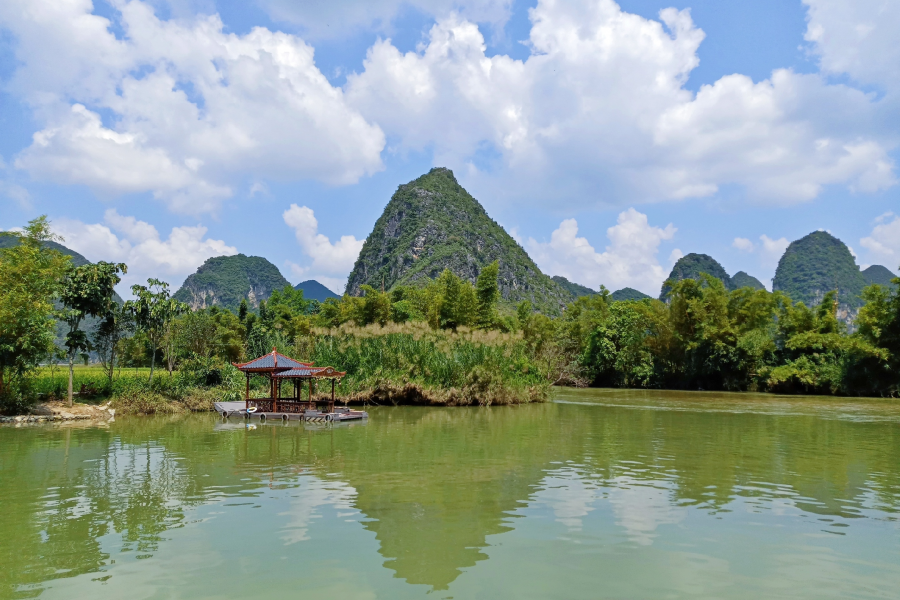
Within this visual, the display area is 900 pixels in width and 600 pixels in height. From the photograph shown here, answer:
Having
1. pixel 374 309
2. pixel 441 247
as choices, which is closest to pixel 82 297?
pixel 374 309

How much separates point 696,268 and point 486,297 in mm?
99364

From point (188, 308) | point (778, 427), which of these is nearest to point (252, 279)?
point (188, 308)

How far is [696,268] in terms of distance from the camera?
416 ft

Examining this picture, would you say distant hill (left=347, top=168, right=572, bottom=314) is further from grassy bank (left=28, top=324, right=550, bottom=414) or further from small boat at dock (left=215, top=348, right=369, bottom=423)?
small boat at dock (left=215, top=348, right=369, bottom=423)

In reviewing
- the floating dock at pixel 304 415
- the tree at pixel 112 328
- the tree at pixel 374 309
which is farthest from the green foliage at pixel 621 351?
the tree at pixel 112 328

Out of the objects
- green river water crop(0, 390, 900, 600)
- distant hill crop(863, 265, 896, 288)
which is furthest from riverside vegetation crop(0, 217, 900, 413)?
distant hill crop(863, 265, 896, 288)

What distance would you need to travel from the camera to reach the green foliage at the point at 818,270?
12094cm

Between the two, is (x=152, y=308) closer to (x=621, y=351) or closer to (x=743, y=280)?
(x=621, y=351)

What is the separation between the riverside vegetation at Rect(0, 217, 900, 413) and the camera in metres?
24.1

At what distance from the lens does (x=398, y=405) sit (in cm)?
2869

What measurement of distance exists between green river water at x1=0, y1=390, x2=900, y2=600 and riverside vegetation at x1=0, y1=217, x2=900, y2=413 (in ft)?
30.4

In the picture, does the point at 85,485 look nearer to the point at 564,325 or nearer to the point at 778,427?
the point at 778,427

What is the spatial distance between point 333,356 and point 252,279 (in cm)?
15568

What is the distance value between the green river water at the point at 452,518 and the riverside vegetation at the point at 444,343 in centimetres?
927
